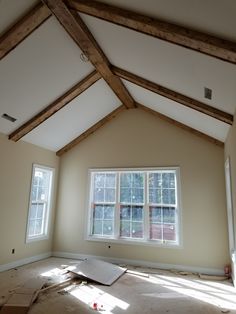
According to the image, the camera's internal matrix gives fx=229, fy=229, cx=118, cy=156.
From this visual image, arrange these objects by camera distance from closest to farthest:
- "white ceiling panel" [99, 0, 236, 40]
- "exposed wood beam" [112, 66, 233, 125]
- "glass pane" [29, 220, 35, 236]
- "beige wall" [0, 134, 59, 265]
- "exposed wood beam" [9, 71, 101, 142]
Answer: "white ceiling panel" [99, 0, 236, 40] < "exposed wood beam" [112, 66, 233, 125] < "exposed wood beam" [9, 71, 101, 142] < "beige wall" [0, 134, 59, 265] < "glass pane" [29, 220, 35, 236]

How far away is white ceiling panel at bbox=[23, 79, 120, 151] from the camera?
5.18 meters

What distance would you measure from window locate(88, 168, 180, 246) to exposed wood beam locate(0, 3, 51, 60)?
363 centimetres

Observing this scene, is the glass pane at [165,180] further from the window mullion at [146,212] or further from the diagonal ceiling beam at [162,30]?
the diagonal ceiling beam at [162,30]

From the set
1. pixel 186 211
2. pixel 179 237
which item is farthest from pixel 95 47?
pixel 179 237

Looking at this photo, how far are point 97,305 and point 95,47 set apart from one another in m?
3.90

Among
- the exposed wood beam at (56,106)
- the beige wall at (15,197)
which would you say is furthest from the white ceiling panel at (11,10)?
the beige wall at (15,197)

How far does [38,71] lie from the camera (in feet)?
12.8

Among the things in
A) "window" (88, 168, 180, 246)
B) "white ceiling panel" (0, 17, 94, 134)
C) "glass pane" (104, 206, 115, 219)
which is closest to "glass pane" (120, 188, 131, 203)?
"window" (88, 168, 180, 246)

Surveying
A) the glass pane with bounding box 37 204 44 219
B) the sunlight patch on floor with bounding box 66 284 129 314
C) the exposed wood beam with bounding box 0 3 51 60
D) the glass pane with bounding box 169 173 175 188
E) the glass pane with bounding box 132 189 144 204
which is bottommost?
the sunlight patch on floor with bounding box 66 284 129 314

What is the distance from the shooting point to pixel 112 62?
4230 mm

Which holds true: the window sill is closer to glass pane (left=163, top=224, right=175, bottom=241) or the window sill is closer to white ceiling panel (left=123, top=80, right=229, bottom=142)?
glass pane (left=163, top=224, right=175, bottom=241)

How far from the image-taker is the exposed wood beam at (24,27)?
301 centimetres

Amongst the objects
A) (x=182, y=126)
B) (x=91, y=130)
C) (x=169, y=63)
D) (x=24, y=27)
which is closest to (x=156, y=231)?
(x=182, y=126)

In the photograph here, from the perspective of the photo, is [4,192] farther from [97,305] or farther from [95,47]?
[95,47]
